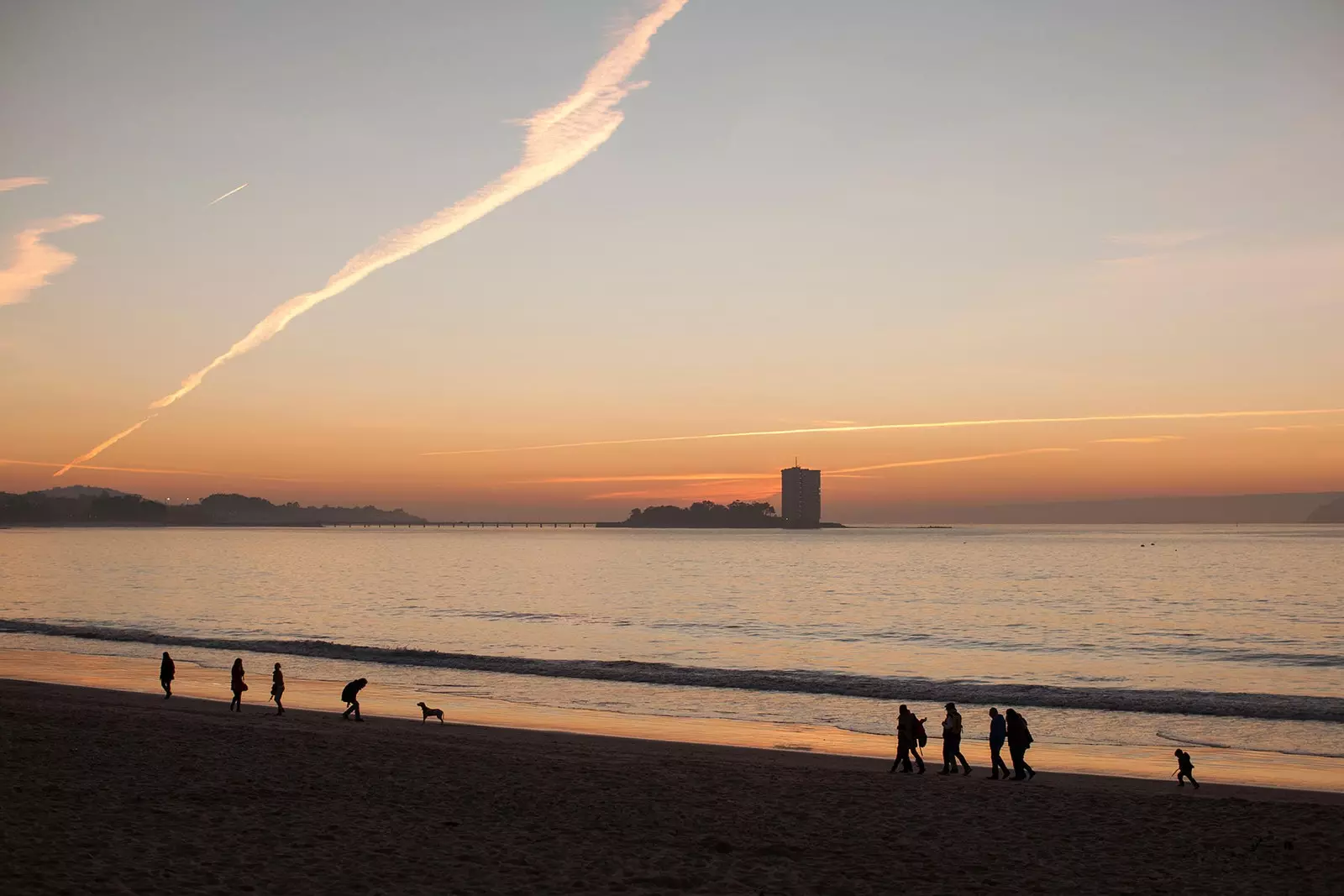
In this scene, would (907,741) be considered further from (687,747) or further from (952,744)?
(687,747)

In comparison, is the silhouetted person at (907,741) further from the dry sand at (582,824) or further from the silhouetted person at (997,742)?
the silhouetted person at (997,742)

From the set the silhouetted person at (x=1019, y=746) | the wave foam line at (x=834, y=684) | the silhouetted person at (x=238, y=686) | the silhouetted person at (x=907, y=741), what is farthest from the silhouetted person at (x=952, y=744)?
the silhouetted person at (x=238, y=686)

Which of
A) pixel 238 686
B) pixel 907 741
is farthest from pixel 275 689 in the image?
pixel 907 741

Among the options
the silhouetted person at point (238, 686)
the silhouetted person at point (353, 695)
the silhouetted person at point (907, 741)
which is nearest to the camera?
the silhouetted person at point (907, 741)

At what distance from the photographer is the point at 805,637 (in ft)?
196

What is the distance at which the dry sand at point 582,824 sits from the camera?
12.5 meters

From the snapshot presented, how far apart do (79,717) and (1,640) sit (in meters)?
35.5

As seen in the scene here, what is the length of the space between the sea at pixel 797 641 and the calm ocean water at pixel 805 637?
0.24 meters

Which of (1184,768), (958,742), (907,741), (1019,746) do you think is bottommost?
(1184,768)

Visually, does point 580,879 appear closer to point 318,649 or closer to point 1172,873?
point 1172,873

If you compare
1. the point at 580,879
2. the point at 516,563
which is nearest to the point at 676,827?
the point at 580,879

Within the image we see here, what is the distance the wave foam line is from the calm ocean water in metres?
0.16

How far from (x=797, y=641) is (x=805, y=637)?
2.60m

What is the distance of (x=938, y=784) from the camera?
19812 mm
